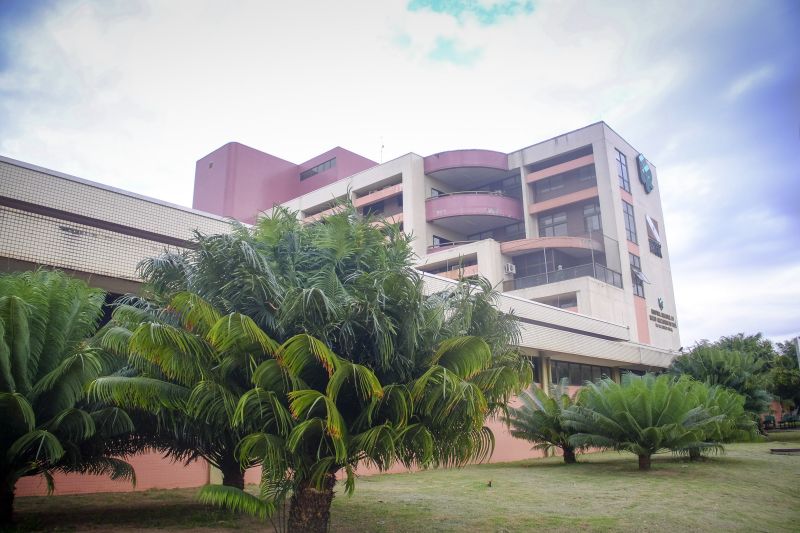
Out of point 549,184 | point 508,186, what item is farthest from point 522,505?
point 508,186

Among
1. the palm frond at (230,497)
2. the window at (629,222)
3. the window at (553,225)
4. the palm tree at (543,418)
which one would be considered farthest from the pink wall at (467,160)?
the palm frond at (230,497)

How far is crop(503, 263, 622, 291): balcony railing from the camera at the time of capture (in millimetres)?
35938

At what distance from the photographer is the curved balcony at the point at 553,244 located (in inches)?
1487

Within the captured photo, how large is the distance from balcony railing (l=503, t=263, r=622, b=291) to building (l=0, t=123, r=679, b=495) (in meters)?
0.07

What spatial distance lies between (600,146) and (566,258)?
24.3ft

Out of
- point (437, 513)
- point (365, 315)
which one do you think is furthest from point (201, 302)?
point (437, 513)

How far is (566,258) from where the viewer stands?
40156 millimetres

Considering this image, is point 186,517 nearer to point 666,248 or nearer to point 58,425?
point 58,425

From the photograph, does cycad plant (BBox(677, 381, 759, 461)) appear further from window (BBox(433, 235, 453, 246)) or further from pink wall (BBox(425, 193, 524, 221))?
window (BBox(433, 235, 453, 246))

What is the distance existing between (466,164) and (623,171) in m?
10.3

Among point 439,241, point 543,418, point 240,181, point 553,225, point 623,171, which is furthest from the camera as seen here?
point 240,181

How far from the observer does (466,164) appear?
42031 mm

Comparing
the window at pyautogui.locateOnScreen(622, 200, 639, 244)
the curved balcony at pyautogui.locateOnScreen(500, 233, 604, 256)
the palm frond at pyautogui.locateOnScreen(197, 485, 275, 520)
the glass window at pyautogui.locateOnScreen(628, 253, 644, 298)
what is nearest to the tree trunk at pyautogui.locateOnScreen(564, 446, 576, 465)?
the palm frond at pyautogui.locateOnScreen(197, 485, 275, 520)

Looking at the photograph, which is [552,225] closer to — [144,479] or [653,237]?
[653,237]
